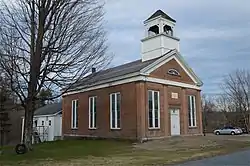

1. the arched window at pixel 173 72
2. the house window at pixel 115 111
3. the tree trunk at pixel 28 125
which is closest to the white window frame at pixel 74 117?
the house window at pixel 115 111

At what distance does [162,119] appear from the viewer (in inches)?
1035

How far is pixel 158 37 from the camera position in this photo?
28781mm

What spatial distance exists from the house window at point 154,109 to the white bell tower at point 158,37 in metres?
4.39

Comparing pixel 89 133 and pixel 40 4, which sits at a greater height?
pixel 40 4

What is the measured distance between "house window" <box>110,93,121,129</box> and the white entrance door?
4.75m

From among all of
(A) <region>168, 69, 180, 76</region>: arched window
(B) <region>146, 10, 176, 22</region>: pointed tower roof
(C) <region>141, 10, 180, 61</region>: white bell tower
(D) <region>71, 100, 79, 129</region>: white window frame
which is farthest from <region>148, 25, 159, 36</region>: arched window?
(D) <region>71, 100, 79, 129</region>: white window frame

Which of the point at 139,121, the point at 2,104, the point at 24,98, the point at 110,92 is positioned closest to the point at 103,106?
the point at 110,92

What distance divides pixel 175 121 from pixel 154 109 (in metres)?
3.04

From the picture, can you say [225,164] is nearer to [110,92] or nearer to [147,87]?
[147,87]

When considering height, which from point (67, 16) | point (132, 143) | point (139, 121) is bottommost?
point (132, 143)

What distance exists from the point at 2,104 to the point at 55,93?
18.8 m

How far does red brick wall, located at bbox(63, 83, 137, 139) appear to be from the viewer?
25594 mm

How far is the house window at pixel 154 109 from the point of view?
1006 inches

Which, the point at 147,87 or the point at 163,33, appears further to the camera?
the point at 163,33
